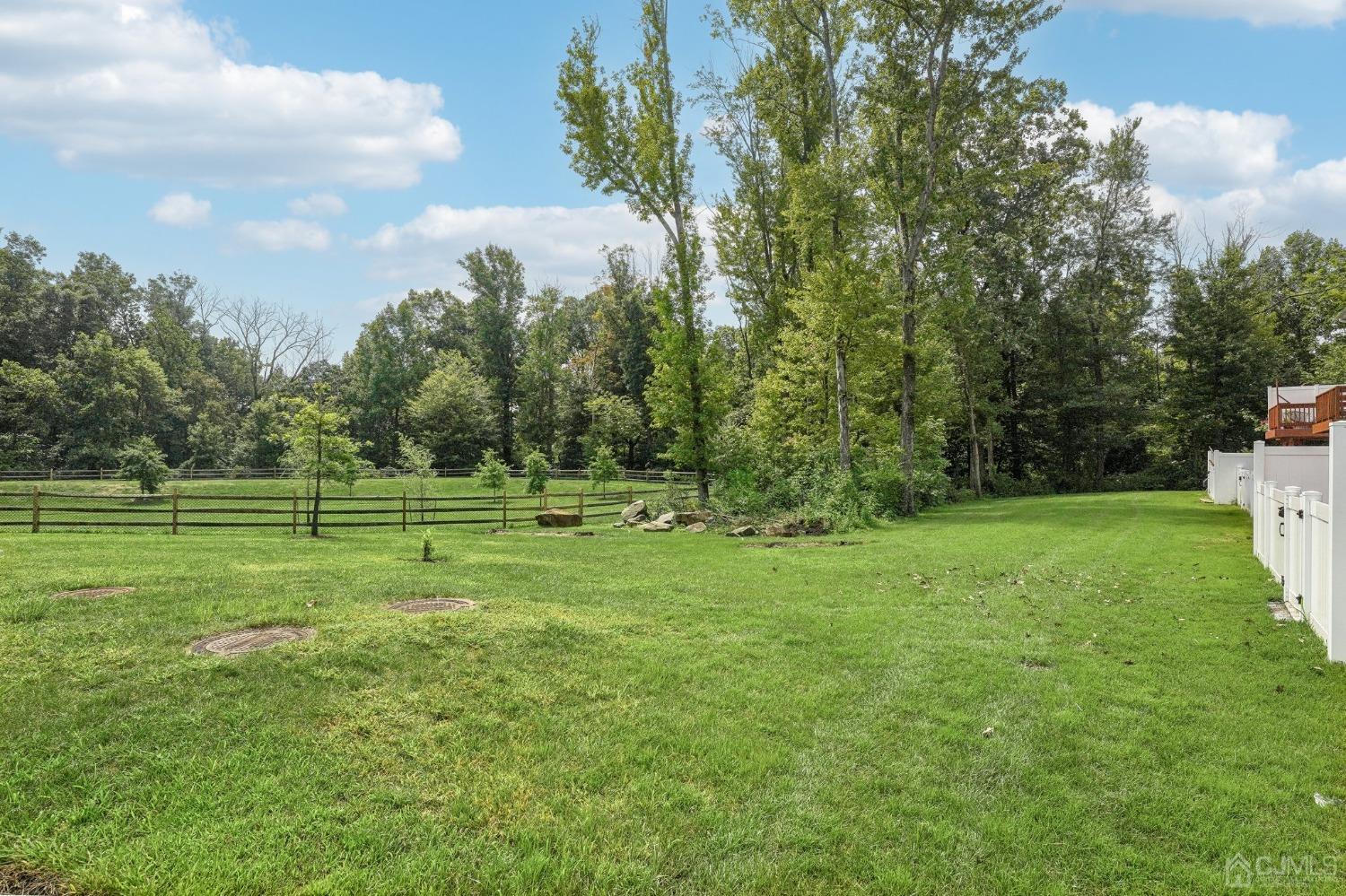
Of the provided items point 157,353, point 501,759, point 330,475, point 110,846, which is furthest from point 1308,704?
point 157,353

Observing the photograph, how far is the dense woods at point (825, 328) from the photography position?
21.2 metres

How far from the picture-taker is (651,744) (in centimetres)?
427

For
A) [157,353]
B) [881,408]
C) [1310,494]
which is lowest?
[1310,494]

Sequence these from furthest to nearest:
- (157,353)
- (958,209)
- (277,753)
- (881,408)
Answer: (157,353) < (881,408) < (958,209) < (277,753)

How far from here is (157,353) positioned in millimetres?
58031

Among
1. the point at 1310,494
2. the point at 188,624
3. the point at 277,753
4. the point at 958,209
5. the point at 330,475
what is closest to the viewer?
the point at 277,753

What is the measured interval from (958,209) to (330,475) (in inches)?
908

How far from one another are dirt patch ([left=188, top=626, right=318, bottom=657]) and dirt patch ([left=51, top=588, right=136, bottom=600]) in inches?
83.4

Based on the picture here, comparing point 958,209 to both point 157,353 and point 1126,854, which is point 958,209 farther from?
point 157,353

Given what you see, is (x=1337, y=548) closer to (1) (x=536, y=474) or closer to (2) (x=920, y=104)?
(2) (x=920, y=104)

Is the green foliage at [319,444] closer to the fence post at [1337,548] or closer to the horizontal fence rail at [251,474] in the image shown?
the fence post at [1337,548]

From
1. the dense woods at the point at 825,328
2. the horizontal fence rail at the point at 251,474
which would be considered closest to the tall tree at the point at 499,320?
the dense woods at the point at 825,328

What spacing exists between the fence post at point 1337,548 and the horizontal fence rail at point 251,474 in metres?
30.6

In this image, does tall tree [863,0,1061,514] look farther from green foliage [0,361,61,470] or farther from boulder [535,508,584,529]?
green foliage [0,361,61,470]
